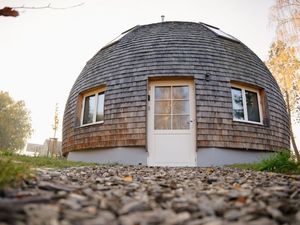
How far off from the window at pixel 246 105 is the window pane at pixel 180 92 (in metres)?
1.52

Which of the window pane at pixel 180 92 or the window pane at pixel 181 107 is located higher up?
the window pane at pixel 180 92

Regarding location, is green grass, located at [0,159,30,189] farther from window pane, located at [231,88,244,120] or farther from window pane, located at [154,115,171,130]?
window pane, located at [231,88,244,120]

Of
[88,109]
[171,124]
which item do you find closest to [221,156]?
[171,124]

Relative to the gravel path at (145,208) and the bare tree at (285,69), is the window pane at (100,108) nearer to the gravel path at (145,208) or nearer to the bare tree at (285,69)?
the gravel path at (145,208)

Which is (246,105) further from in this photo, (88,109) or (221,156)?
(88,109)

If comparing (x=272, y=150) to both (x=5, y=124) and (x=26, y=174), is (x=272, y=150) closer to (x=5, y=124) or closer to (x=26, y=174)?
(x=26, y=174)

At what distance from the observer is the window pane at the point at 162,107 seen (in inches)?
314

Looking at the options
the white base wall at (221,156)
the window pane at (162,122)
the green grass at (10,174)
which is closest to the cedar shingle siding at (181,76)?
the white base wall at (221,156)

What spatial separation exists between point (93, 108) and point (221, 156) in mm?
4469

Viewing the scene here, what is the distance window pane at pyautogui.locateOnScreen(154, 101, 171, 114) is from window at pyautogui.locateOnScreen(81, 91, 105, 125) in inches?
73.5

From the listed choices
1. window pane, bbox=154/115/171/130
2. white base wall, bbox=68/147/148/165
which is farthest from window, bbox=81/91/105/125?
window pane, bbox=154/115/171/130

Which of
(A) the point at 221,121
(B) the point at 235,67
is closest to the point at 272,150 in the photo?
(A) the point at 221,121

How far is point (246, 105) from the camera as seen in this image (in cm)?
849

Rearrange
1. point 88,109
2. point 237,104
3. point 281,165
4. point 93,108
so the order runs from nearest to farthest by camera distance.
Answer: point 281,165 → point 237,104 → point 93,108 → point 88,109
